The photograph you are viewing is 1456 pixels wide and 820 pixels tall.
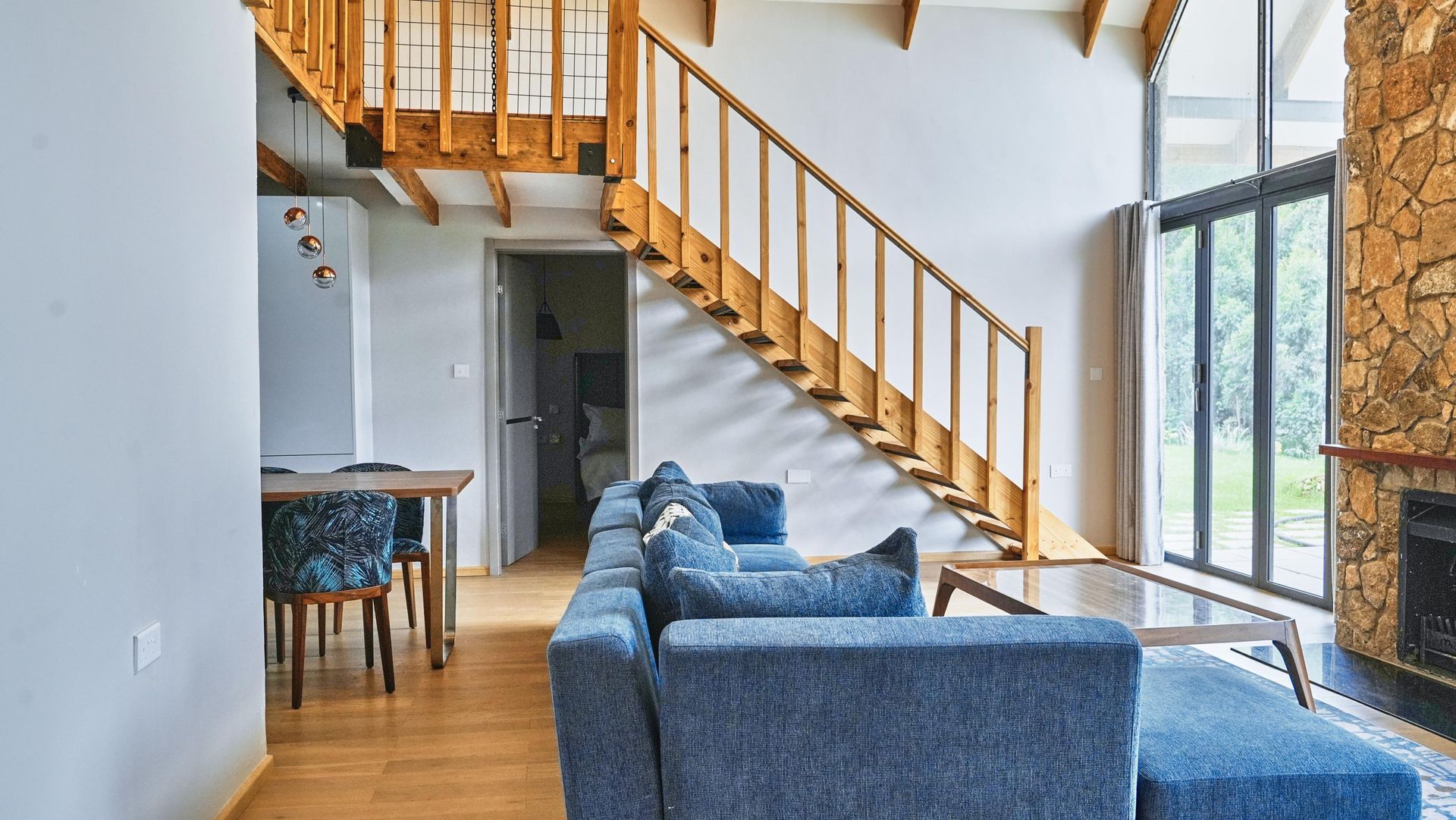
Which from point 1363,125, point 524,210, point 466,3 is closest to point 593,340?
point 524,210

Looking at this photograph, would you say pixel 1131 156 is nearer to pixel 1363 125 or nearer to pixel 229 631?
pixel 1363 125

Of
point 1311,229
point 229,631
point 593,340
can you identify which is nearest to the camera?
point 229,631

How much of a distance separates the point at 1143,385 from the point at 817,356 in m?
2.39

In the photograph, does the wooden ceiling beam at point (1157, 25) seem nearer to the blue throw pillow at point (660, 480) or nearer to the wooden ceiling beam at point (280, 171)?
the blue throw pillow at point (660, 480)

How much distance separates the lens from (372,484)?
424 cm

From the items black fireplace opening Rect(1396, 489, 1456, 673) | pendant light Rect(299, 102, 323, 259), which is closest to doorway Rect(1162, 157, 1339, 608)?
black fireplace opening Rect(1396, 489, 1456, 673)

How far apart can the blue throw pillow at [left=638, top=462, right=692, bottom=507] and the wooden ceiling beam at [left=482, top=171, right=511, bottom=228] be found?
1.69 m

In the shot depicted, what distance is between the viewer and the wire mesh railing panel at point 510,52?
237 inches

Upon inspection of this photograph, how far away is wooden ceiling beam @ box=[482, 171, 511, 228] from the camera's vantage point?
5.04 metres

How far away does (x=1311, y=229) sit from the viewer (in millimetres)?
5234

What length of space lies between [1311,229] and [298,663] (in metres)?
5.42

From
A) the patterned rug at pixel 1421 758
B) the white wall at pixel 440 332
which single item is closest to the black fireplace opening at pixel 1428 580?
the patterned rug at pixel 1421 758

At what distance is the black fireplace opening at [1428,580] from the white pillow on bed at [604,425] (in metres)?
5.92

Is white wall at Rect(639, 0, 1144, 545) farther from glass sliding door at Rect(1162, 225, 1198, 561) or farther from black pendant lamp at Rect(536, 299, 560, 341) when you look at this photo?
black pendant lamp at Rect(536, 299, 560, 341)
